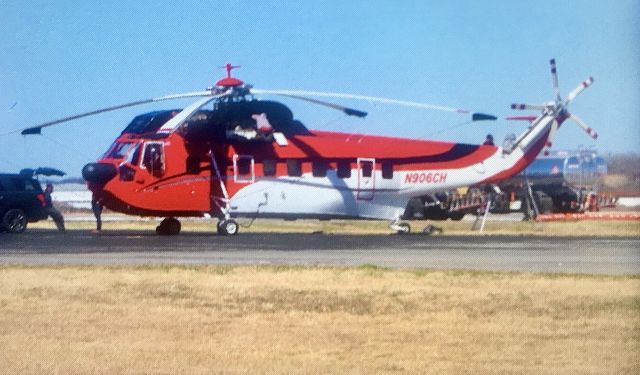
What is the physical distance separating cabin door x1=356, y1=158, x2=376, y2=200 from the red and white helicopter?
0.09 feet

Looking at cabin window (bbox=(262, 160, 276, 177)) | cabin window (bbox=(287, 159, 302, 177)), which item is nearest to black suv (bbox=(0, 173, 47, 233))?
cabin window (bbox=(262, 160, 276, 177))

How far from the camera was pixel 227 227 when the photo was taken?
969 inches

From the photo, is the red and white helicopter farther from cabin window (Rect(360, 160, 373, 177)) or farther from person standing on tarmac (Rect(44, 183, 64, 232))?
person standing on tarmac (Rect(44, 183, 64, 232))

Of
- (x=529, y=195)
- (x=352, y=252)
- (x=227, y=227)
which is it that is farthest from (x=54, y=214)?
(x=529, y=195)

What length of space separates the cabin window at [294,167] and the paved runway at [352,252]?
431cm

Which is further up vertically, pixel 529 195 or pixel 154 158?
pixel 154 158

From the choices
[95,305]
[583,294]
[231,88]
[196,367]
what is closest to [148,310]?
[95,305]

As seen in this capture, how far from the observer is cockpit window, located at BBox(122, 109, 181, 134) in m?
24.9

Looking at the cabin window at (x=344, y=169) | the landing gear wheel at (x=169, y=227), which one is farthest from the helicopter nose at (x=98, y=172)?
the cabin window at (x=344, y=169)

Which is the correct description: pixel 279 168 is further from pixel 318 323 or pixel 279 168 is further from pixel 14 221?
pixel 318 323

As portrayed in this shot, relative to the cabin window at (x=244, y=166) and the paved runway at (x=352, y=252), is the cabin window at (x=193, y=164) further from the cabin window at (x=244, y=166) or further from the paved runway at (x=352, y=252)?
the paved runway at (x=352, y=252)

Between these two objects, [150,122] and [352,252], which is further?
[150,122]

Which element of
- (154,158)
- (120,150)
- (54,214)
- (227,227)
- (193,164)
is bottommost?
(227,227)

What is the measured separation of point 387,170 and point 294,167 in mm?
2736
